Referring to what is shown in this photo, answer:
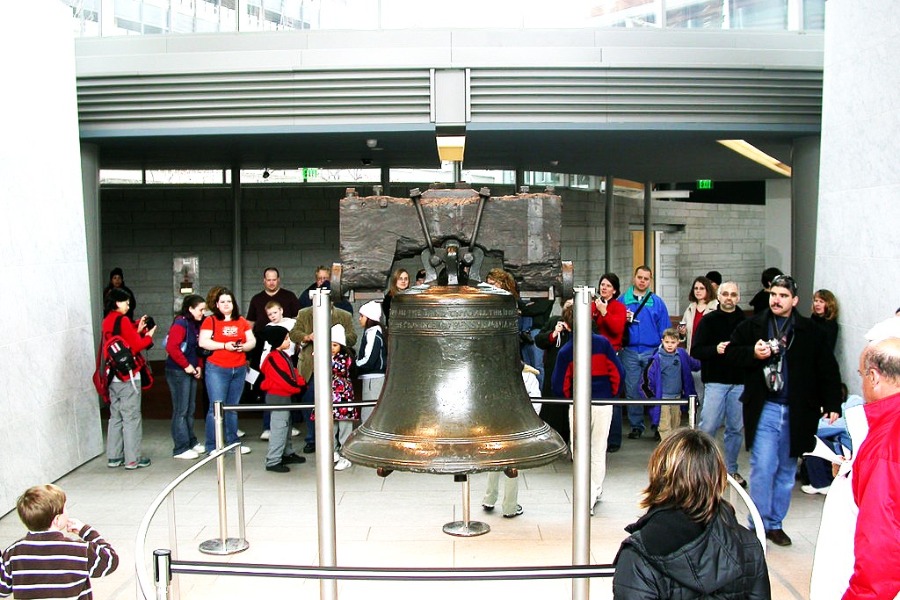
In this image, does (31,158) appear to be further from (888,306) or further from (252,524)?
(888,306)

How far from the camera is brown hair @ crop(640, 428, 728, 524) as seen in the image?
3084mm

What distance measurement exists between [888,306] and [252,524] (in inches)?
195

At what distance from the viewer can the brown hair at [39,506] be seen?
465cm

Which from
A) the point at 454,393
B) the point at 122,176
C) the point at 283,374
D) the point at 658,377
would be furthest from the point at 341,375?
the point at 122,176

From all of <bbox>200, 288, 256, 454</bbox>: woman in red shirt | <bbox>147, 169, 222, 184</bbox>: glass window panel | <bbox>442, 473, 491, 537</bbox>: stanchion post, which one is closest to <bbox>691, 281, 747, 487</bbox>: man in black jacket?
<bbox>442, 473, 491, 537</bbox>: stanchion post

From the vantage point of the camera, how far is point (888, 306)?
7730mm

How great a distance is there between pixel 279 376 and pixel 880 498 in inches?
252

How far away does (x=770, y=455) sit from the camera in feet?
22.1

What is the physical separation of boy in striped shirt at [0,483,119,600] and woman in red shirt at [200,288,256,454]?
14.3 feet

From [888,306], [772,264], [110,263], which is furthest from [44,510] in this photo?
[772,264]

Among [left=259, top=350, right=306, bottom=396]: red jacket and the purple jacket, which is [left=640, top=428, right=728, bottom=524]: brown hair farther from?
the purple jacket

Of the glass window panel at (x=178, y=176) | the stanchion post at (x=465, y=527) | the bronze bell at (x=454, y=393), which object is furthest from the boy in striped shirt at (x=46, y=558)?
the glass window panel at (x=178, y=176)

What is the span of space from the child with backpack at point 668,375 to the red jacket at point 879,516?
19.8ft

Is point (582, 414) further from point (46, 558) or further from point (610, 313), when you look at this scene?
point (610, 313)
